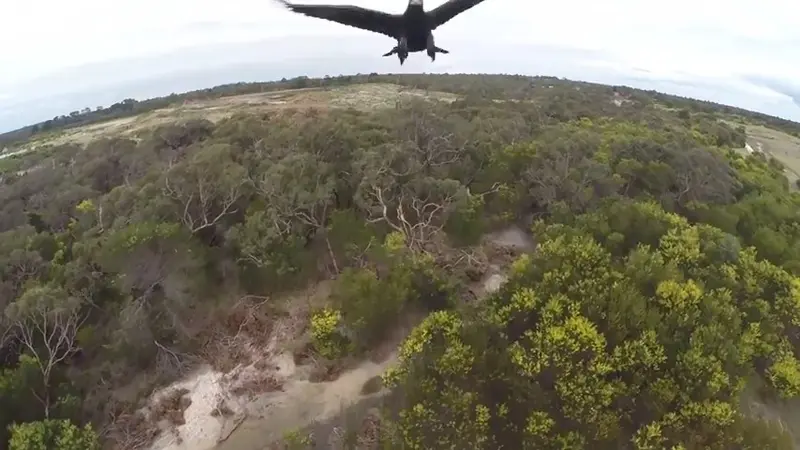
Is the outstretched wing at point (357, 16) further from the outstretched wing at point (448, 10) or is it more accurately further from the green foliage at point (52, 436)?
the green foliage at point (52, 436)

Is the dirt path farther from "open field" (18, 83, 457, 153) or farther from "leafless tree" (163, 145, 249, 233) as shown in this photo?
"open field" (18, 83, 457, 153)

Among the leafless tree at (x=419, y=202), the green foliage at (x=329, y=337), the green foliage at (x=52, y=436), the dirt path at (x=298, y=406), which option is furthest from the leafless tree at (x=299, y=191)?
the green foliage at (x=52, y=436)

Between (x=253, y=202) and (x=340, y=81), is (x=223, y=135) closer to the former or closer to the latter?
(x=253, y=202)

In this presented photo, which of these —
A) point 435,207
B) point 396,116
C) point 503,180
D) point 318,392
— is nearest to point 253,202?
point 435,207

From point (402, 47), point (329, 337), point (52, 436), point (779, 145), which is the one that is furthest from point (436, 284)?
point (779, 145)

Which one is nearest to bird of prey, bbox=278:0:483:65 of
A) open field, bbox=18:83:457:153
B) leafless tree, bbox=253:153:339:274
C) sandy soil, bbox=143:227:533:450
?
sandy soil, bbox=143:227:533:450

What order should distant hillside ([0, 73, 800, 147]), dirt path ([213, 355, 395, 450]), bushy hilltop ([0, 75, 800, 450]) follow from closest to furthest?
bushy hilltop ([0, 75, 800, 450])
dirt path ([213, 355, 395, 450])
distant hillside ([0, 73, 800, 147])
